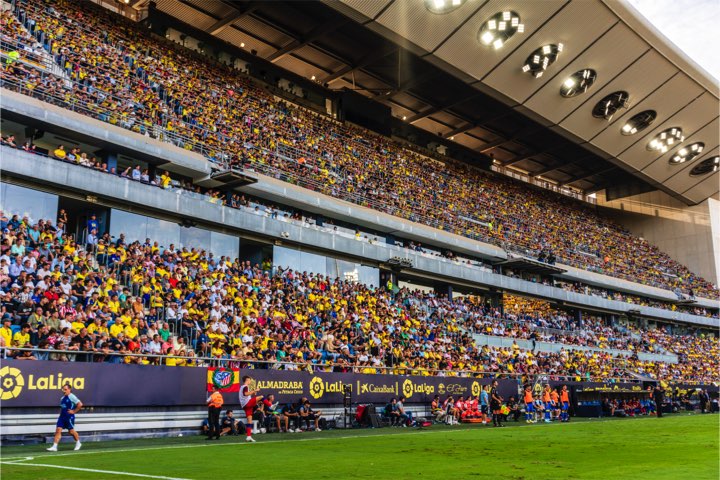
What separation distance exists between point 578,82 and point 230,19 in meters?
24.6

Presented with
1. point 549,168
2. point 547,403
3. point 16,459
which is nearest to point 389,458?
point 16,459

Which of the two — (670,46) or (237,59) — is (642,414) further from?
(237,59)

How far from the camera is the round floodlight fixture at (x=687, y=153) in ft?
198

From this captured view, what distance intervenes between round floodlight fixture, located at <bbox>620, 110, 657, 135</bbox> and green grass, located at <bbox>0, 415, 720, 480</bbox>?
132 ft

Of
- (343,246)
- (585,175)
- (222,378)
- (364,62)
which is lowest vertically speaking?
(222,378)

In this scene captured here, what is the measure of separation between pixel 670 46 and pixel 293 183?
3016cm

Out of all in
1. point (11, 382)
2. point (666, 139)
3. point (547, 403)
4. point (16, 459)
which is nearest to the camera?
point (16, 459)

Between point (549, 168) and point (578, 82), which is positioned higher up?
point (578, 82)

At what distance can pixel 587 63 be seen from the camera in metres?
45.9

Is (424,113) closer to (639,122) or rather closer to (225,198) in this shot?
(639,122)

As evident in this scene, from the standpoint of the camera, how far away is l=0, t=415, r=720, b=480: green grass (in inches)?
Result: 391

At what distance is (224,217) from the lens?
31312 mm

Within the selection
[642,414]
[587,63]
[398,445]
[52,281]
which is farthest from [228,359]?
[587,63]

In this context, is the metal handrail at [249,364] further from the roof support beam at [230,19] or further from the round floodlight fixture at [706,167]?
the round floodlight fixture at [706,167]
